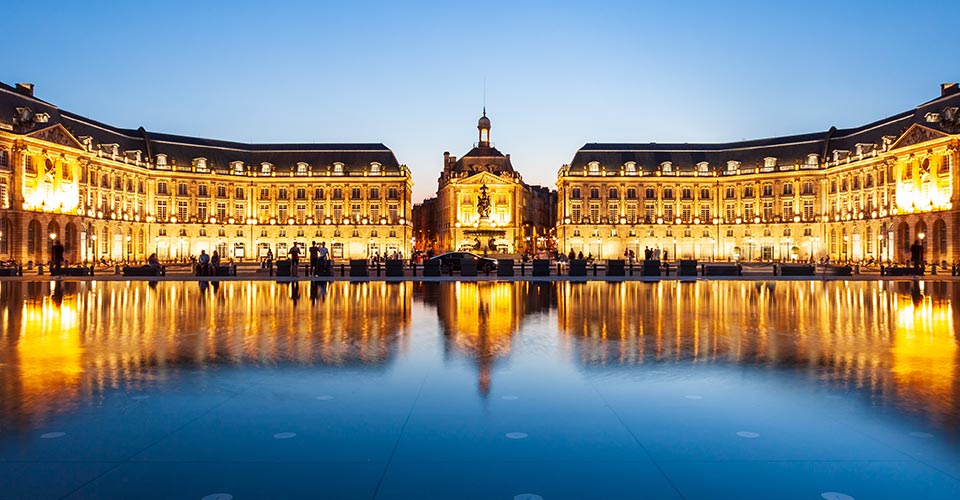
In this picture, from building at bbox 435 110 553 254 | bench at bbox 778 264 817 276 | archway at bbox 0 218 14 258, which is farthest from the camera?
building at bbox 435 110 553 254

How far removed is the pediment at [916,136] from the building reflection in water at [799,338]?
47.4 m

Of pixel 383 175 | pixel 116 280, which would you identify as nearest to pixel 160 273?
pixel 116 280

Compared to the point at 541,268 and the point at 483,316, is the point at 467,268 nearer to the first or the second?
the point at 541,268

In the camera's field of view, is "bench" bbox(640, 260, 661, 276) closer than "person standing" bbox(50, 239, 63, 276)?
Yes

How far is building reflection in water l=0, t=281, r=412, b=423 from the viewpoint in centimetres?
832

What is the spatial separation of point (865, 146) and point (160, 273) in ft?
241

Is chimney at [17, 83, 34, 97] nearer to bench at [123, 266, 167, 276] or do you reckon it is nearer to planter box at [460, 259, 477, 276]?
bench at [123, 266, 167, 276]

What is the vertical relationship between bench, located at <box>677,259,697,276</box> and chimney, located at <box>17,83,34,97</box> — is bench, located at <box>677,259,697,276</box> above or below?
below

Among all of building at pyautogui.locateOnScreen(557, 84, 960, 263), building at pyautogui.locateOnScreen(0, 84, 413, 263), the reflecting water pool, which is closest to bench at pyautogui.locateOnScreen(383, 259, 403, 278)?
the reflecting water pool

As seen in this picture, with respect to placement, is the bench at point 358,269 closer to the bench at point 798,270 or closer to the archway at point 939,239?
the bench at point 798,270

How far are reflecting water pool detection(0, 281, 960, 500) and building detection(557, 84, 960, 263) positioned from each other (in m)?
68.7

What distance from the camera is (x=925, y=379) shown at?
8.34 m

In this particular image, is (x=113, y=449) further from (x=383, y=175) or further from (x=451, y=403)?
(x=383, y=175)

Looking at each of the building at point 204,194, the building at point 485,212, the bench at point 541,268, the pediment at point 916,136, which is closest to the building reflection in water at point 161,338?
the bench at point 541,268
